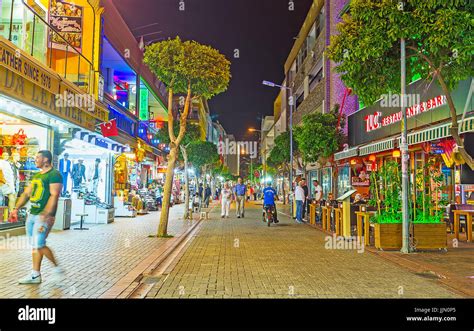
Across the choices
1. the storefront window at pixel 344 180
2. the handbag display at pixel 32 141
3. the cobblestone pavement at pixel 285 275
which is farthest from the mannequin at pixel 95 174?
the storefront window at pixel 344 180

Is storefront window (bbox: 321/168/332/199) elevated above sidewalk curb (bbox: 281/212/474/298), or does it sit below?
above

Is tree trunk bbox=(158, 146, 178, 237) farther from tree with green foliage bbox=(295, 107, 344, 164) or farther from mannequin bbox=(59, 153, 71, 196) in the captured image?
tree with green foliage bbox=(295, 107, 344, 164)

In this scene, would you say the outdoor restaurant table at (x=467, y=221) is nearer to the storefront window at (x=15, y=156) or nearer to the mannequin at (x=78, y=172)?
the storefront window at (x=15, y=156)

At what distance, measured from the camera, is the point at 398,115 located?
18.2 metres

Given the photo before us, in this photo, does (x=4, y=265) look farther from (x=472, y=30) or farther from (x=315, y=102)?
(x=315, y=102)

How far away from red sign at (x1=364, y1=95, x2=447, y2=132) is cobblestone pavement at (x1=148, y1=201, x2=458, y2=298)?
657 cm

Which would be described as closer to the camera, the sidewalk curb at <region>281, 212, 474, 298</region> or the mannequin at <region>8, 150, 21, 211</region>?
the sidewalk curb at <region>281, 212, 474, 298</region>

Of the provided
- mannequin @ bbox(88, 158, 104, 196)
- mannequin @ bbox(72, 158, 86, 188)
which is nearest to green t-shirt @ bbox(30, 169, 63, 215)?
mannequin @ bbox(72, 158, 86, 188)

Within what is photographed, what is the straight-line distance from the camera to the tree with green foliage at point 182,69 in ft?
47.4

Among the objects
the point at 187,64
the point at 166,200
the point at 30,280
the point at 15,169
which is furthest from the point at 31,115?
the point at 30,280

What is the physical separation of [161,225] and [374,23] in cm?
844

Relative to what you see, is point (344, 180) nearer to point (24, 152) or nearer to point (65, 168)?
point (65, 168)

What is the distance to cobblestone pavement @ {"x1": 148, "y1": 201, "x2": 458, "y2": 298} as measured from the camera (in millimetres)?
6750

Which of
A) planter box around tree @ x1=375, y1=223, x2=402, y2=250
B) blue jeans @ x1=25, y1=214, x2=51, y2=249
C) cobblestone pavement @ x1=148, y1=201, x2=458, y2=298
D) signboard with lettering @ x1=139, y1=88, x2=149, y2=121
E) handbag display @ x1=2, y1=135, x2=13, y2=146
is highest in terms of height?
signboard with lettering @ x1=139, y1=88, x2=149, y2=121
